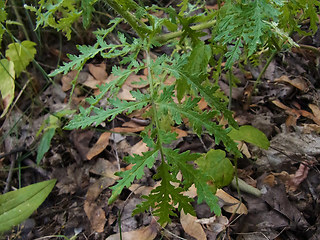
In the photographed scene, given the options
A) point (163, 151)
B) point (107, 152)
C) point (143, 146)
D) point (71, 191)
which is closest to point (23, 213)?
point (71, 191)

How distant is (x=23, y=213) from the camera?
1.58 meters

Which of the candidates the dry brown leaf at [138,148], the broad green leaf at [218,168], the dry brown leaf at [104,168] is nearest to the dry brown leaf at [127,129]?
the dry brown leaf at [138,148]

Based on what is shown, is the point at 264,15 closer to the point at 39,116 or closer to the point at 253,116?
the point at 253,116

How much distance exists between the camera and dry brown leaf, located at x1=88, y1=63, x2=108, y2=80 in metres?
2.19

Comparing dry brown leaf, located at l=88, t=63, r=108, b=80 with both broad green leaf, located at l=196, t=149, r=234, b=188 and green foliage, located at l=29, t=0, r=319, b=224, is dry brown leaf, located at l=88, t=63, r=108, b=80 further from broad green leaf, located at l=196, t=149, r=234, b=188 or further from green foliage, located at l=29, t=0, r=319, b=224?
broad green leaf, located at l=196, t=149, r=234, b=188

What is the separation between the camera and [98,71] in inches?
87.2

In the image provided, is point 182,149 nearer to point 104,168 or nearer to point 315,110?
point 104,168

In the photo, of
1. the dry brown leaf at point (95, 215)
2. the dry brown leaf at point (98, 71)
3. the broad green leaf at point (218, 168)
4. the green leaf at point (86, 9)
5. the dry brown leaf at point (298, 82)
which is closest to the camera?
the green leaf at point (86, 9)

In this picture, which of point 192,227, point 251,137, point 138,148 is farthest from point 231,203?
point 138,148

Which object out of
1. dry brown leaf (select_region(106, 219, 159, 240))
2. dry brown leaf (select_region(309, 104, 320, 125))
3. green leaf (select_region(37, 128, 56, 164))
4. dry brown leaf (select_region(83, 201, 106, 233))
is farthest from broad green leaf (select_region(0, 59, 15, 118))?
dry brown leaf (select_region(309, 104, 320, 125))

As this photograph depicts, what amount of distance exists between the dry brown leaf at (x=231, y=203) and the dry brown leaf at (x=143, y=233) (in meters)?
0.36

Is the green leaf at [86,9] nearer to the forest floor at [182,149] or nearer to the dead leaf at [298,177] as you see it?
the forest floor at [182,149]

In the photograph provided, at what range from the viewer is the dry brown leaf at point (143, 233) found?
1.40 meters

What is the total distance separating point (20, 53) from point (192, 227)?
64.2 inches
